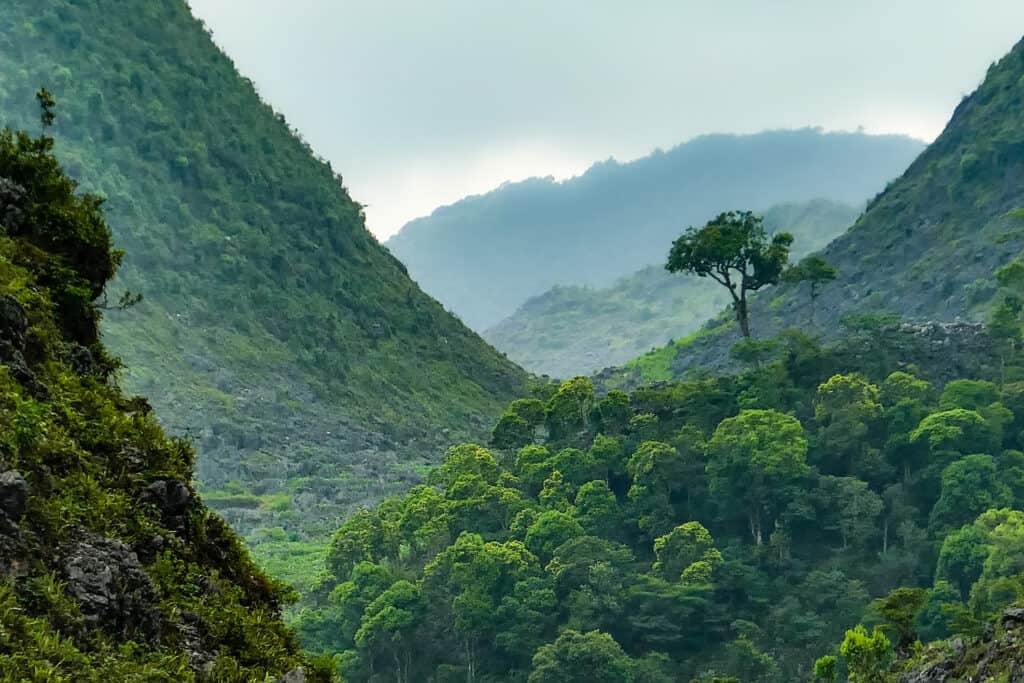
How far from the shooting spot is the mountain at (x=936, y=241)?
3543 inches

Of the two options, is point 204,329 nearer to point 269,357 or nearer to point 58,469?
point 269,357

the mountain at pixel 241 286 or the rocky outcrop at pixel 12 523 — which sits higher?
the mountain at pixel 241 286

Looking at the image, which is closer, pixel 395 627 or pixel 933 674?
pixel 933 674

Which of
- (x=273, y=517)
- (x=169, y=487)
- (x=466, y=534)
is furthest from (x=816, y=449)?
(x=169, y=487)

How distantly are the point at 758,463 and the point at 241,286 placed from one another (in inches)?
2419

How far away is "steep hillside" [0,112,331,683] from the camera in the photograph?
412 inches

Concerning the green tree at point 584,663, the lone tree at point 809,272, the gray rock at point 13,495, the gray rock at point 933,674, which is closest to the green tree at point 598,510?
the green tree at point 584,663

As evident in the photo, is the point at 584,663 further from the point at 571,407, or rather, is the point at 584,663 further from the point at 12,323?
the point at 12,323

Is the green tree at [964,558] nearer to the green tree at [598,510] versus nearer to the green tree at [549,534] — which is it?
the green tree at [598,510]

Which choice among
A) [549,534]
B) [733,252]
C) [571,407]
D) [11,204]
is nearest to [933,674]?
[549,534]

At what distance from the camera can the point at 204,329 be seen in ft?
316

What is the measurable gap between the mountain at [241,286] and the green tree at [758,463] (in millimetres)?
28405

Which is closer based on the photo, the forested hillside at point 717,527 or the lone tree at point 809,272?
the forested hillside at point 717,527

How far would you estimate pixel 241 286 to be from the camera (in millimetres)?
104688
